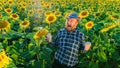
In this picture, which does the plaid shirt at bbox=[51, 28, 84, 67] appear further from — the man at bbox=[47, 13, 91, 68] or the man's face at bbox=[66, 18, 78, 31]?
the man's face at bbox=[66, 18, 78, 31]

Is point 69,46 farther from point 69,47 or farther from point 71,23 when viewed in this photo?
point 71,23

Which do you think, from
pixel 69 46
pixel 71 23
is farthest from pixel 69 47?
pixel 71 23

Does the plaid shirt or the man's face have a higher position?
the man's face

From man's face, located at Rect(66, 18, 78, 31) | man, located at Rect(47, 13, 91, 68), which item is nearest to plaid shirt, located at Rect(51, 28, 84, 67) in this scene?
man, located at Rect(47, 13, 91, 68)

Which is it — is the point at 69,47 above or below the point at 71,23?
below

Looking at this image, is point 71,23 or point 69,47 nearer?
point 71,23

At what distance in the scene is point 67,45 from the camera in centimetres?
536

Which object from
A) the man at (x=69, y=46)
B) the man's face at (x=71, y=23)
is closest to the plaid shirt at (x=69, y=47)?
the man at (x=69, y=46)

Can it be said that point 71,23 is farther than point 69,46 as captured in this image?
No

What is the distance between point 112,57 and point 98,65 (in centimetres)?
26

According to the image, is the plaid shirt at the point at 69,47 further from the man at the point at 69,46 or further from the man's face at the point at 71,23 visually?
the man's face at the point at 71,23

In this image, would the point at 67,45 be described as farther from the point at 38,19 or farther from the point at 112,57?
the point at 38,19

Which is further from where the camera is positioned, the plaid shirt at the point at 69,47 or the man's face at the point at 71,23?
the plaid shirt at the point at 69,47

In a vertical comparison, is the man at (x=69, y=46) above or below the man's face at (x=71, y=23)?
below
